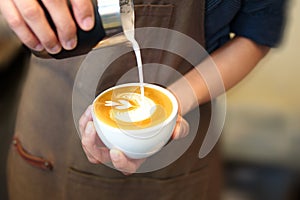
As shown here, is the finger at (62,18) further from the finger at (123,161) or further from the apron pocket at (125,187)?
the apron pocket at (125,187)

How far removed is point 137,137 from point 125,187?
0.25 metres

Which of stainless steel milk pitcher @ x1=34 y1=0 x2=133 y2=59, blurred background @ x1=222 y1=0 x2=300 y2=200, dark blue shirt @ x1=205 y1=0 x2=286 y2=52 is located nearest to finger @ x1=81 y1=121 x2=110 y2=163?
stainless steel milk pitcher @ x1=34 y1=0 x2=133 y2=59

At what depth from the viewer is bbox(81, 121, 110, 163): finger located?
2.14 ft

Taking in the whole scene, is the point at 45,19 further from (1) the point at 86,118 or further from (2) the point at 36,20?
(1) the point at 86,118

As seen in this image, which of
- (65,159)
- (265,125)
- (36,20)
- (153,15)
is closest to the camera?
(36,20)

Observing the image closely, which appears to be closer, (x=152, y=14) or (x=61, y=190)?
(x=152, y=14)

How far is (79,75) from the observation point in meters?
0.77

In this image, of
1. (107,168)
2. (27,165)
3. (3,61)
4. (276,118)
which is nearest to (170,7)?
(107,168)

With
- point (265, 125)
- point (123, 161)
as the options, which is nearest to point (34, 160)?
point (123, 161)

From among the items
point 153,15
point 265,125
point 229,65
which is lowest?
point 265,125

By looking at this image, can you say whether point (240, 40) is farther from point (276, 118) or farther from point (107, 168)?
point (276, 118)

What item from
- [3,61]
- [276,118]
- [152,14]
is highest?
[152,14]

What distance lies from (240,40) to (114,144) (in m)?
0.33

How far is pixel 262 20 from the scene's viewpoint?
822 millimetres
